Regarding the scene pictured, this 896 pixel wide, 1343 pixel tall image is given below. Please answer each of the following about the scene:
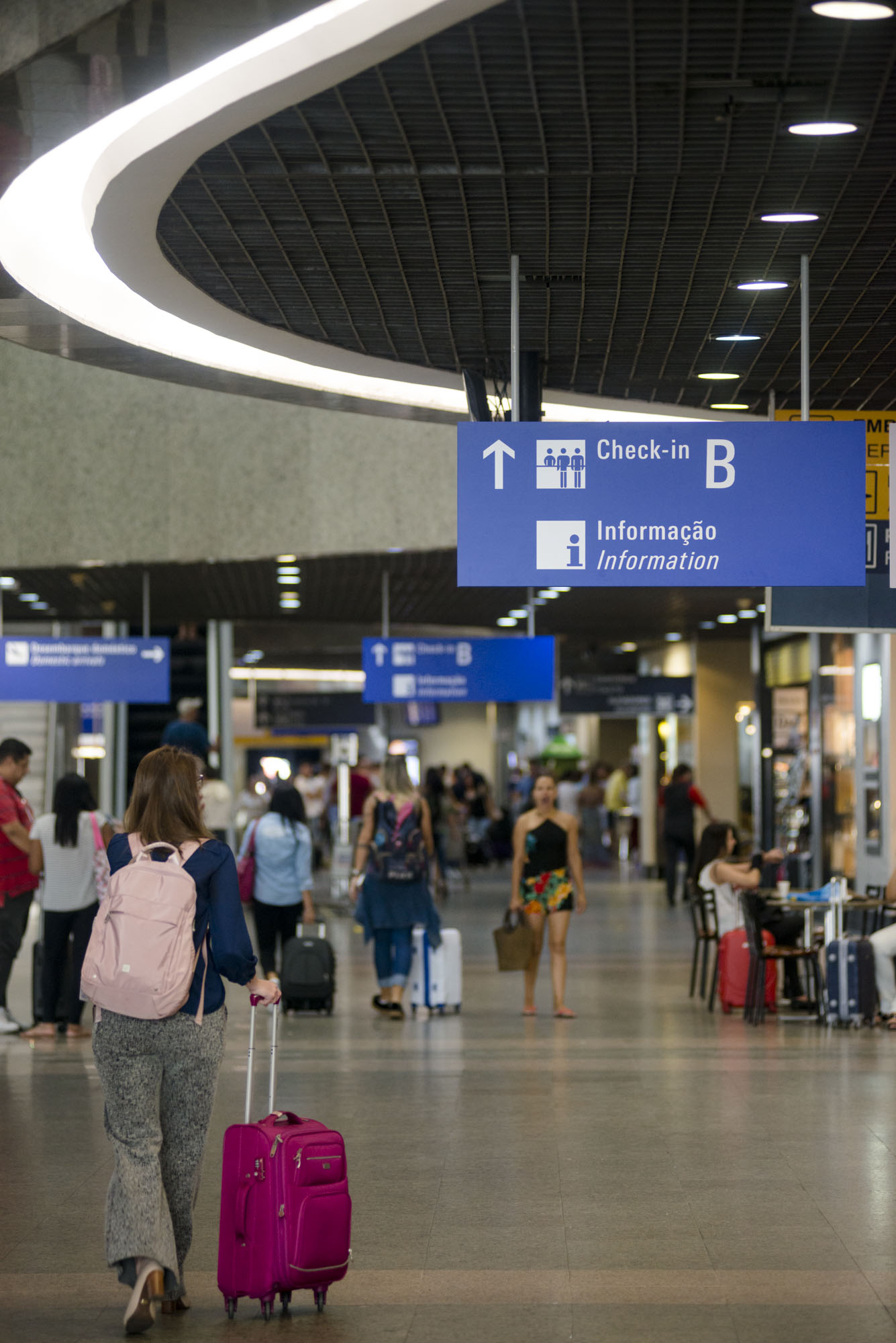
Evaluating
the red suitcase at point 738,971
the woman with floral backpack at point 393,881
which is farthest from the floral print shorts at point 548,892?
the red suitcase at point 738,971

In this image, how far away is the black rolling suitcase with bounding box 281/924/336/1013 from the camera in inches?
480

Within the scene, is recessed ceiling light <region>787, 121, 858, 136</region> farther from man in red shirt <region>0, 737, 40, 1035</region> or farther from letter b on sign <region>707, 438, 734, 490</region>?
man in red shirt <region>0, 737, 40, 1035</region>

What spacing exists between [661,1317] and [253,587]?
1361 cm

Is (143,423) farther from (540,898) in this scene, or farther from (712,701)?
(712,701)

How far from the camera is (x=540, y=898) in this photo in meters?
12.2

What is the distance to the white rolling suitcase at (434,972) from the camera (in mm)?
12258

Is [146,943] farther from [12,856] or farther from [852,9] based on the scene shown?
[12,856]

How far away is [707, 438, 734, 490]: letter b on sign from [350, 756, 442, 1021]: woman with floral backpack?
5.08 meters

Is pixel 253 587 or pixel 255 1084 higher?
pixel 253 587

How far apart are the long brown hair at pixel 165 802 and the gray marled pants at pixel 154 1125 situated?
544 mm

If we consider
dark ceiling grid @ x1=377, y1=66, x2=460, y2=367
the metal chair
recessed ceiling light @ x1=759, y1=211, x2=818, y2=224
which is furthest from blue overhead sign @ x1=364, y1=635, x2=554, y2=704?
recessed ceiling light @ x1=759, y1=211, x2=818, y2=224

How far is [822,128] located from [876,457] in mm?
3092

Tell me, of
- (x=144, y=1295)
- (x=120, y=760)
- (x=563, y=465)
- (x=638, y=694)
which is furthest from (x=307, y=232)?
(x=638, y=694)

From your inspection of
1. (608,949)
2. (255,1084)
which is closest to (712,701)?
(608,949)
